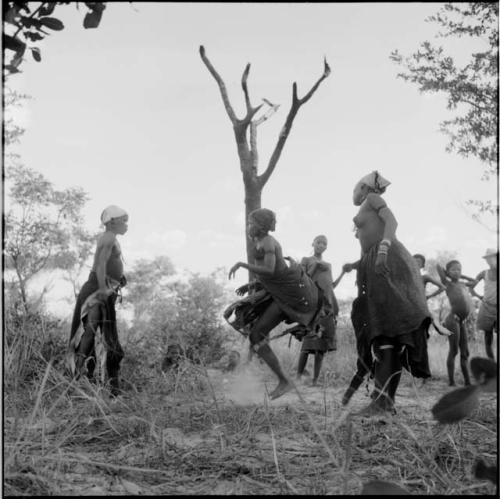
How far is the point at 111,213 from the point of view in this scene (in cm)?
513

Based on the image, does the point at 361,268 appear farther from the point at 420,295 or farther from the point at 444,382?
the point at 444,382

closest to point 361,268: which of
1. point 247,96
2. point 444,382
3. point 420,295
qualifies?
point 420,295

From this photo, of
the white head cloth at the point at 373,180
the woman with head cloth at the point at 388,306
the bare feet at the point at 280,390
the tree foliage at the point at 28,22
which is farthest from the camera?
the bare feet at the point at 280,390

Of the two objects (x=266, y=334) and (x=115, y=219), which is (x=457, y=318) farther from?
(x=115, y=219)

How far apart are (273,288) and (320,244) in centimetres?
185

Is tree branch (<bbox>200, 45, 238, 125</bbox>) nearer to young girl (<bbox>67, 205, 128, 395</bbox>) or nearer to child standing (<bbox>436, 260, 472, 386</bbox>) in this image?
child standing (<bbox>436, 260, 472, 386</bbox>)

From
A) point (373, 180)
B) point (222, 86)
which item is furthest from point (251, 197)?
point (373, 180)

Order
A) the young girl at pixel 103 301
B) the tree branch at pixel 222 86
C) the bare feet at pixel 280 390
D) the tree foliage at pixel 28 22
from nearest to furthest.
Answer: the tree foliage at pixel 28 22 < the bare feet at pixel 280 390 < the young girl at pixel 103 301 < the tree branch at pixel 222 86

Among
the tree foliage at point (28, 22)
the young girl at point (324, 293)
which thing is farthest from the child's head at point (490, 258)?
the tree foliage at point (28, 22)

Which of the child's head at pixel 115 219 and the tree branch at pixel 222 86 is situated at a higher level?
the tree branch at pixel 222 86

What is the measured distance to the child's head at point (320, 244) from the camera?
22.2 ft

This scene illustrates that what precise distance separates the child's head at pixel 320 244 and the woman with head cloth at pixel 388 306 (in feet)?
8.83

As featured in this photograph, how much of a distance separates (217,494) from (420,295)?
2.14 metres

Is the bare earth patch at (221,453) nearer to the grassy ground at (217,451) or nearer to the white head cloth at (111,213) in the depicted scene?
the grassy ground at (217,451)
